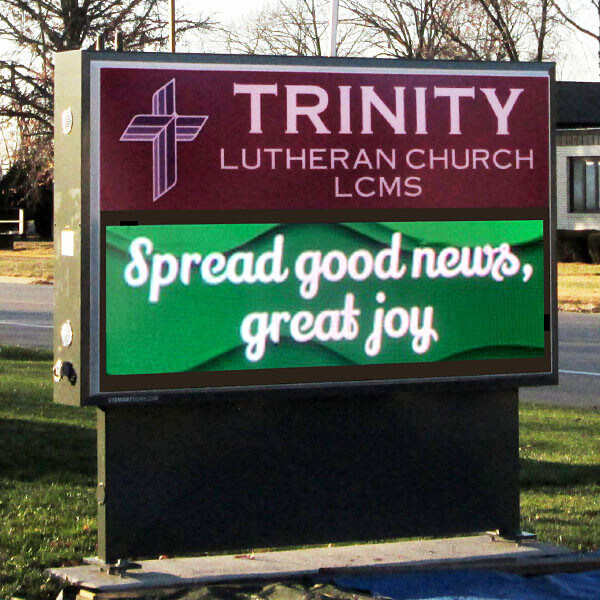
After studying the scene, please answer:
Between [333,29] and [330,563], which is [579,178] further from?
[330,563]

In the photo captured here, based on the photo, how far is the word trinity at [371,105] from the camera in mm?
5977

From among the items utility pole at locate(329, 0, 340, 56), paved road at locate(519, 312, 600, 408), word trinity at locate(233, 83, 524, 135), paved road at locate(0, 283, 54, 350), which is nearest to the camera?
word trinity at locate(233, 83, 524, 135)

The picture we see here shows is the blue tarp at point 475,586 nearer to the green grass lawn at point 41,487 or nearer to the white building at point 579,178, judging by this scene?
→ the green grass lawn at point 41,487

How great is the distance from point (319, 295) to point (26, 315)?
20.0 metres

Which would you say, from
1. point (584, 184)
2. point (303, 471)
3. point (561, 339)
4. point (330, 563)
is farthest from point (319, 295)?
point (584, 184)

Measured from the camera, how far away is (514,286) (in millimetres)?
6398

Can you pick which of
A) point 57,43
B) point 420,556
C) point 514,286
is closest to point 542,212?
point 514,286

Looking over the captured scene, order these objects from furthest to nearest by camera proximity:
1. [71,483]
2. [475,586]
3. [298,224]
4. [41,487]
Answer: [71,483], [41,487], [298,224], [475,586]

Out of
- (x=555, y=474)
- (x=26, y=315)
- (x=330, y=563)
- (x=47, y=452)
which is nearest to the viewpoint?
(x=330, y=563)

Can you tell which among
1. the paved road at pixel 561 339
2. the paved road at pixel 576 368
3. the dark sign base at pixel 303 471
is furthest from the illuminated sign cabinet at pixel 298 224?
the paved road at pixel 561 339

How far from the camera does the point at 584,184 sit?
44750 millimetres

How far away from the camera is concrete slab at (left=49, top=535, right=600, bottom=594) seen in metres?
5.77

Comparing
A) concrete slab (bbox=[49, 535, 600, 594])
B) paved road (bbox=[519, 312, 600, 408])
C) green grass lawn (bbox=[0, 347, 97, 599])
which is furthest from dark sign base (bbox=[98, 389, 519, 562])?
paved road (bbox=[519, 312, 600, 408])

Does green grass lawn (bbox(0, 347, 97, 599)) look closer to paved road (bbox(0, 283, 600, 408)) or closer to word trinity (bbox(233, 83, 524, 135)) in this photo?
word trinity (bbox(233, 83, 524, 135))
